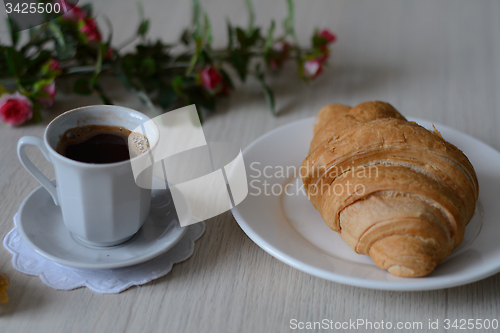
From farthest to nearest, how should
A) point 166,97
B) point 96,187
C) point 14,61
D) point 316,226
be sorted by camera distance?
point 166,97
point 14,61
point 316,226
point 96,187

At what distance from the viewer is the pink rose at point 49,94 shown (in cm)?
123

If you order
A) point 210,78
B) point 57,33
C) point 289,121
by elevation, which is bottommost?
point 289,121

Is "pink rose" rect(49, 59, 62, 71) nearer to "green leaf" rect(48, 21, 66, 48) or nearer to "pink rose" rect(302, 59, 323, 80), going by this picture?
"green leaf" rect(48, 21, 66, 48)

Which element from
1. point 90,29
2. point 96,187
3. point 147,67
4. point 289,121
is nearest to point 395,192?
point 96,187

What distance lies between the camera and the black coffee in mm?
786

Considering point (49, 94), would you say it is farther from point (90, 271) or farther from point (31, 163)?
point (90, 271)

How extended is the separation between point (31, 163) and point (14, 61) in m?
0.52

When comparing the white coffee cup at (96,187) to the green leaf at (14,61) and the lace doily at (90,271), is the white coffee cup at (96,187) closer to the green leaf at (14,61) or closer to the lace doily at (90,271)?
the lace doily at (90,271)

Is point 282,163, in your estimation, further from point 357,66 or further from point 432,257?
point 357,66

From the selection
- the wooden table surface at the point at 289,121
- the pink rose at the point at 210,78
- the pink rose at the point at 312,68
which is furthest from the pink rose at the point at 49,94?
the pink rose at the point at 312,68

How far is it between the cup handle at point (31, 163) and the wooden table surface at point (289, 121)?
0.47 feet

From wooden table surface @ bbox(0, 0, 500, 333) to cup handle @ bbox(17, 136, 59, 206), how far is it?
14 cm

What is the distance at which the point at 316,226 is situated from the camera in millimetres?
888

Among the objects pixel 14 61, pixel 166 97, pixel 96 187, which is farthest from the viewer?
pixel 166 97
